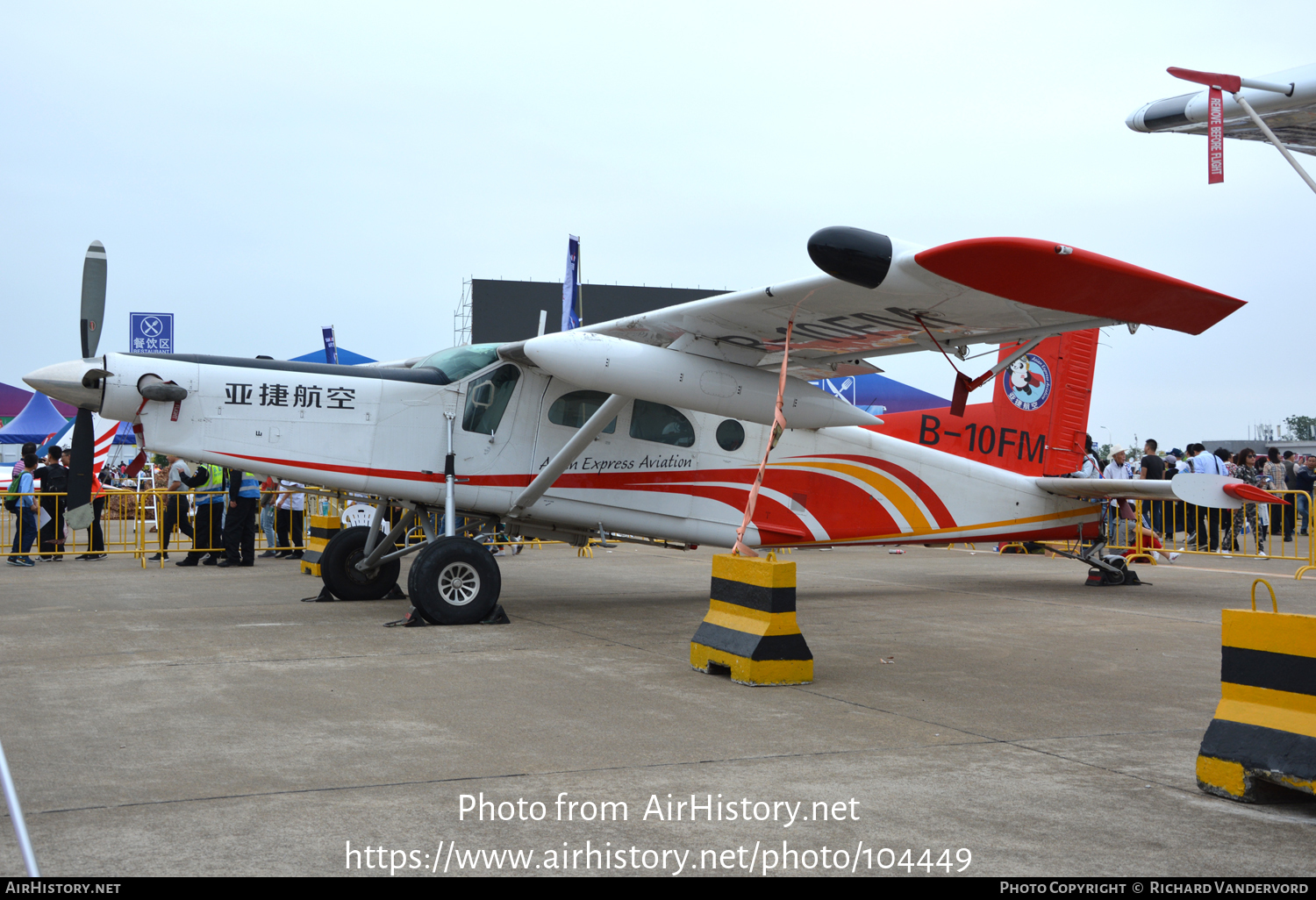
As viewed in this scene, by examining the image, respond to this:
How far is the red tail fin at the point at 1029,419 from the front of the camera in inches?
476

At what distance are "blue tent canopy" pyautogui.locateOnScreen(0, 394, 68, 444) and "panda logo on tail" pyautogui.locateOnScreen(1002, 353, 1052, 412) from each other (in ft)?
107

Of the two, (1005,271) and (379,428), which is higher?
(1005,271)

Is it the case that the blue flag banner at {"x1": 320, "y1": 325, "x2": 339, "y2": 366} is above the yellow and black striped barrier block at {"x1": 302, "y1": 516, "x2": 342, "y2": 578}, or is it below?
above

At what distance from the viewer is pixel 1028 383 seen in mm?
12828

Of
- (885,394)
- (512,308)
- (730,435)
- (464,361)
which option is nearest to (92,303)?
(464,361)

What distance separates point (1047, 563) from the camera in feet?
56.3

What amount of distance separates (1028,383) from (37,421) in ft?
111

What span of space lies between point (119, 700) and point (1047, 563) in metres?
14.7

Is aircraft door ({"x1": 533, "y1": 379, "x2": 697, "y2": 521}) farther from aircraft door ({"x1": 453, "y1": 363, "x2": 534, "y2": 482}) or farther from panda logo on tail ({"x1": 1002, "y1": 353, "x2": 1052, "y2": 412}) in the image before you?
panda logo on tail ({"x1": 1002, "y1": 353, "x2": 1052, "y2": 412})

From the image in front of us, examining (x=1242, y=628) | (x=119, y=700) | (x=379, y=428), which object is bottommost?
(x=119, y=700)

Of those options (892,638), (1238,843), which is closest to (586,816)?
(1238,843)

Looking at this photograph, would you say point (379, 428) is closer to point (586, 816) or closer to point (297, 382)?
point (297, 382)

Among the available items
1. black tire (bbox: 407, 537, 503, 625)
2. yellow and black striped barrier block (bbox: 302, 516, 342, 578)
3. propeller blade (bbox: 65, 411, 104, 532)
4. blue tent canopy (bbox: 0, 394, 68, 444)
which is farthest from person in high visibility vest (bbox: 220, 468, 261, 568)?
blue tent canopy (bbox: 0, 394, 68, 444)

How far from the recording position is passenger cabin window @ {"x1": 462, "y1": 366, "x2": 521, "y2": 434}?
31.8 feet
